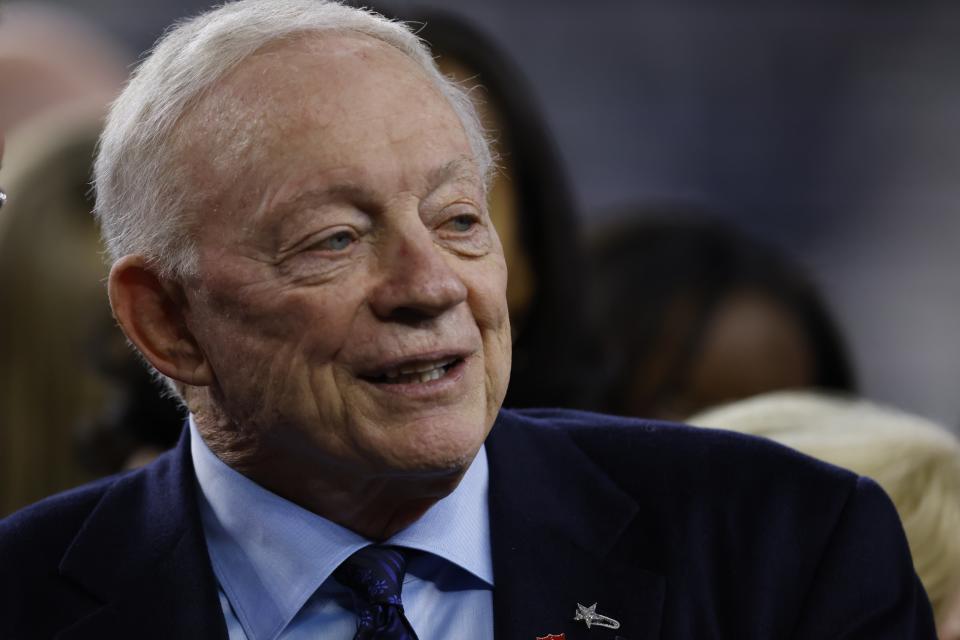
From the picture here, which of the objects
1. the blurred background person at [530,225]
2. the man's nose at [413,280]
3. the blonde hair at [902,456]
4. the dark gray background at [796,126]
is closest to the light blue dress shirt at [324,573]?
the man's nose at [413,280]

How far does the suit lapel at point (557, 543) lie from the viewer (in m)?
2.32

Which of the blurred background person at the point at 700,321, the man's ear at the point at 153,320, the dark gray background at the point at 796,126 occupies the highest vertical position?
the man's ear at the point at 153,320

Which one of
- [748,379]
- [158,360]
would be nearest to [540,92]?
[748,379]

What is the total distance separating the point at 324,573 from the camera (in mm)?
2369

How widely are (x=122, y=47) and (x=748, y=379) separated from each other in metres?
5.42

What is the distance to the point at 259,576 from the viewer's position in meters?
2.41

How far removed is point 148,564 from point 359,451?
440mm

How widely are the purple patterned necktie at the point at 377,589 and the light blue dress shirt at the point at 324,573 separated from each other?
18 mm

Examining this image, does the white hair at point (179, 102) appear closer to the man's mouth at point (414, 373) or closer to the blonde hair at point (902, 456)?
the man's mouth at point (414, 373)

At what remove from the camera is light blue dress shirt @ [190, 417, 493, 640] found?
7.79 ft

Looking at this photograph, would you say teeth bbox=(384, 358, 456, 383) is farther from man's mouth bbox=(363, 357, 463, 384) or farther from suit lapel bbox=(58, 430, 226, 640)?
suit lapel bbox=(58, 430, 226, 640)

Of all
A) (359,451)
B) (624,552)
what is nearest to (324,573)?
(359,451)

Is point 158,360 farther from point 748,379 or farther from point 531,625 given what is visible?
point 748,379

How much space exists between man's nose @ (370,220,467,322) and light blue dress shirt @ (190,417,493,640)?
1.19 feet
